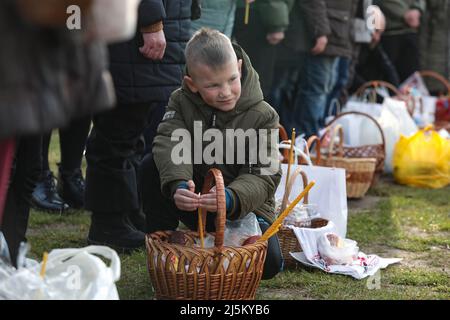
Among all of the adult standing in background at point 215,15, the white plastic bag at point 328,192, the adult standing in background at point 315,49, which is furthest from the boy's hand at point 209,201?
A: the adult standing in background at point 315,49

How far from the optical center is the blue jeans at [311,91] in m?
6.64

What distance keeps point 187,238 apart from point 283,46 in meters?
3.31

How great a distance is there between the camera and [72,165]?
16.5 feet

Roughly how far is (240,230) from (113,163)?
3.01 ft

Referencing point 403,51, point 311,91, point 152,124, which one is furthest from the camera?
point 403,51

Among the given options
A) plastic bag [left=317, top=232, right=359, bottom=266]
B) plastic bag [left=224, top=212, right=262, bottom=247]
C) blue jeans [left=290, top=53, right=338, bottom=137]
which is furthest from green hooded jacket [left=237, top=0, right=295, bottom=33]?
plastic bag [left=224, top=212, right=262, bottom=247]

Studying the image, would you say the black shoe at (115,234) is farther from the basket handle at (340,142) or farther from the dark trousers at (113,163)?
the basket handle at (340,142)

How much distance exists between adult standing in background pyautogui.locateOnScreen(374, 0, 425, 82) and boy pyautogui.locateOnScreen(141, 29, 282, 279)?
16.5ft

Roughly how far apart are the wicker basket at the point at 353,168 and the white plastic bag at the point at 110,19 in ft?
12.4

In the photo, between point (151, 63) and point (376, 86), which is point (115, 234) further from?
point (376, 86)

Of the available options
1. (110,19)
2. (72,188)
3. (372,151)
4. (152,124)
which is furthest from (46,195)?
(110,19)

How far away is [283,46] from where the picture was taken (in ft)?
21.2

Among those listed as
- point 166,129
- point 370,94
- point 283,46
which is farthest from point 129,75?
point 370,94

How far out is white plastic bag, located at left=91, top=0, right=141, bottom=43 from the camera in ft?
6.47
